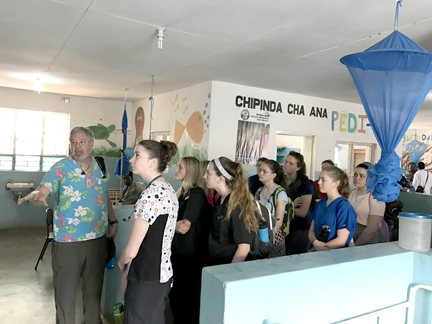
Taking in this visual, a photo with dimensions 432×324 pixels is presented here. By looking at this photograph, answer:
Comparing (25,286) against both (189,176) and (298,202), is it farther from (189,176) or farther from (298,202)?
(298,202)

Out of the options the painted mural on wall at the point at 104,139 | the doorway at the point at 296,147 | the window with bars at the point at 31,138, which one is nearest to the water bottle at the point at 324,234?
the doorway at the point at 296,147

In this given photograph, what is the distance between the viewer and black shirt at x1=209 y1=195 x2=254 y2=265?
206 centimetres

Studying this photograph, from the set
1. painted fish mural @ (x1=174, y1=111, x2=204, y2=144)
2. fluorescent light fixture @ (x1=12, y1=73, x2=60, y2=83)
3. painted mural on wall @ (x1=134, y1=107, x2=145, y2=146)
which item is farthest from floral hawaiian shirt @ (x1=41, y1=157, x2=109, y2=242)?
painted mural on wall @ (x1=134, y1=107, x2=145, y2=146)

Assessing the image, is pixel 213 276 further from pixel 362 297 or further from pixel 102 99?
pixel 102 99

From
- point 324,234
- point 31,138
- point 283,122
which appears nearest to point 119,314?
point 324,234

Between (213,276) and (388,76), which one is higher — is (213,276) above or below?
below

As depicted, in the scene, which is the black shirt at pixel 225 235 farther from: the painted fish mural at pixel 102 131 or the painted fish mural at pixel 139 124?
the painted fish mural at pixel 102 131

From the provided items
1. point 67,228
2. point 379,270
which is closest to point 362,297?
point 379,270

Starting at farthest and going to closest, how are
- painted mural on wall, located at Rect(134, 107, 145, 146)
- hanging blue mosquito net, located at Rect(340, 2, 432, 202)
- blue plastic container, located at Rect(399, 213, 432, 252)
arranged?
painted mural on wall, located at Rect(134, 107, 145, 146) < blue plastic container, located at Rect(399, 213, 432, 252) < hanging blue mosquito net, located at Rect(340, 2, 432, 202)

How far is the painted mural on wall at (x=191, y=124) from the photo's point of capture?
5574 mm

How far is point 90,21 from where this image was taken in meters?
3.12

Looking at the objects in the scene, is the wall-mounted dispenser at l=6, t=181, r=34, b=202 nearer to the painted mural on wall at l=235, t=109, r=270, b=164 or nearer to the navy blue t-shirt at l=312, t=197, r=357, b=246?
the painted mural on wall at l=235, t=109, r=270, b=164

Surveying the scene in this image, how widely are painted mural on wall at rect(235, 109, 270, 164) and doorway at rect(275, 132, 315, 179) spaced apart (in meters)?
1.00

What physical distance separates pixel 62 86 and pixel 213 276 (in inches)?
245
